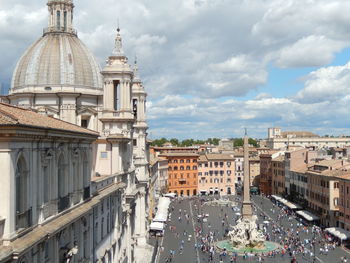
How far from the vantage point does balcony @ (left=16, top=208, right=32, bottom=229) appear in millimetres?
14758

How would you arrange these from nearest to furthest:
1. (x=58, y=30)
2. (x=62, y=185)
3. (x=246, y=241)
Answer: (x=62, y=185) < (x=58, y=30) < (x=246, y=241)

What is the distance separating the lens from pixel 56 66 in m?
45.8

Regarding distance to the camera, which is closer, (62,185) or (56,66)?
(62,185)

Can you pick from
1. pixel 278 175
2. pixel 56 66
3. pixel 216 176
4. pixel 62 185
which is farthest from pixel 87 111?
pixel 216 176

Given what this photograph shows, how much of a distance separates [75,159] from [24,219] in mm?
6748

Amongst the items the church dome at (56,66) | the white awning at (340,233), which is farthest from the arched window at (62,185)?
the white awning at (340,233)

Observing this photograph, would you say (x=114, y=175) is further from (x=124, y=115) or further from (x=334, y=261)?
(x=334, y=261)

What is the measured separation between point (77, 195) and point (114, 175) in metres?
12.7

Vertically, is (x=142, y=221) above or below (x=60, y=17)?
below

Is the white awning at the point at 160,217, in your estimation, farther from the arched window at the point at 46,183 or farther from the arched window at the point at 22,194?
the arched window at the point at 22,194

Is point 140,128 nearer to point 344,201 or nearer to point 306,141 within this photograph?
point 344,201

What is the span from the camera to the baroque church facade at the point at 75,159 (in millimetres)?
15758

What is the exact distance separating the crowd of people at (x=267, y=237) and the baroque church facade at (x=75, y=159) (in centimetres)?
738

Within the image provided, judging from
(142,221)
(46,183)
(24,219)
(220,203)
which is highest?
(46,183)
